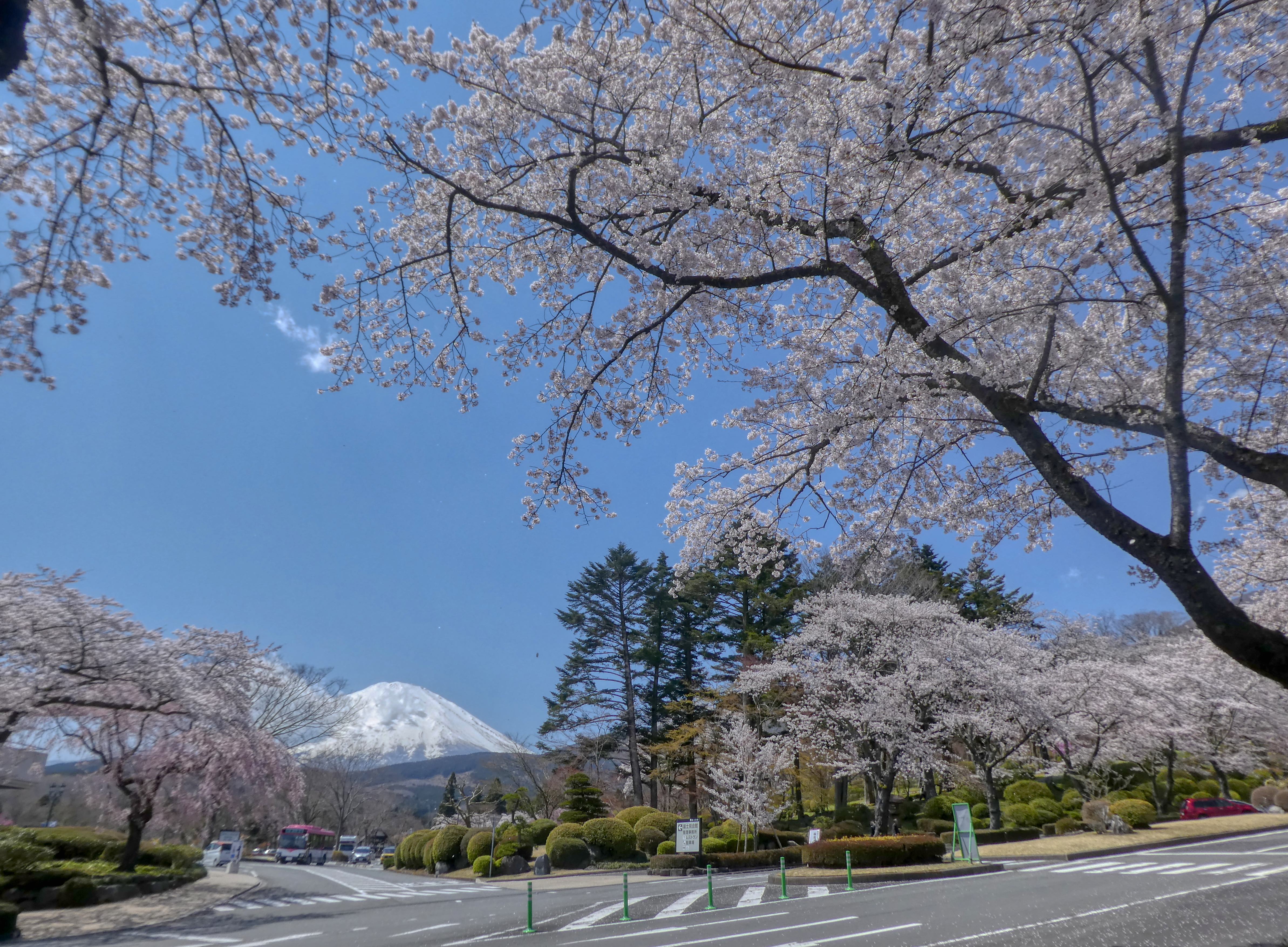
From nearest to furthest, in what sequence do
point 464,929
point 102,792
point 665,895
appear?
1. point 464,929
2. point 665,895
3. point 102,792

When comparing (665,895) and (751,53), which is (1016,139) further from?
(665,895)

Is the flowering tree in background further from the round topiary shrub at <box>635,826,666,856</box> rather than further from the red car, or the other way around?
the red car

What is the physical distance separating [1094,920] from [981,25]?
9.70 m

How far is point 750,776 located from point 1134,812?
1313 centimetres

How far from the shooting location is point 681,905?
12477 millimetres

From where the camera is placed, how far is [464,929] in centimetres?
1037

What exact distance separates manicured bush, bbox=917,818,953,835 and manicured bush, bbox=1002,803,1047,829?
2.34 m

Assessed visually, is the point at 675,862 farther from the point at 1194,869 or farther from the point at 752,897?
the point at 1194,869

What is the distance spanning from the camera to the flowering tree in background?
2342cm

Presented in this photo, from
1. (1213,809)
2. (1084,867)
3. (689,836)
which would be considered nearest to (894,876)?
(1084,867)

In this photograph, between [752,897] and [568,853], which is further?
[568,853]

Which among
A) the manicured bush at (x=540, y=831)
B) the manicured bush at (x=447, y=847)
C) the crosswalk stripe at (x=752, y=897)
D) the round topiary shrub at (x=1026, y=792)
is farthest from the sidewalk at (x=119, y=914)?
the round topiary shrub at (x=1026, y=792)

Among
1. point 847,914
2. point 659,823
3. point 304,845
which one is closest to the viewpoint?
point 847,914

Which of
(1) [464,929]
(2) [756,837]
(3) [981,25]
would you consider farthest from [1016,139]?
(2) [756,837]
